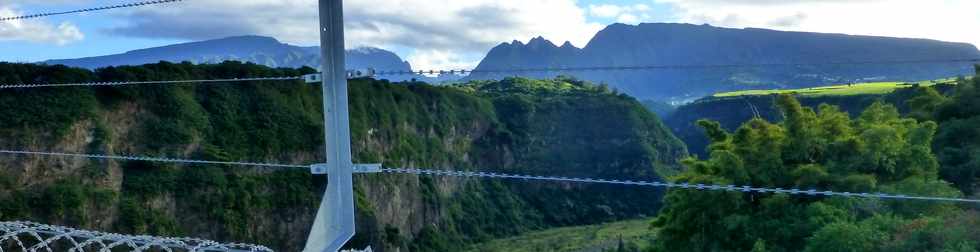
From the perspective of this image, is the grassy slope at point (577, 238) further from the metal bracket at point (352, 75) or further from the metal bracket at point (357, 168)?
the metal bracket at point (352, 75)

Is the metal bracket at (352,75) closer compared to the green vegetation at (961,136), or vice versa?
the metal bracket at (352,75)

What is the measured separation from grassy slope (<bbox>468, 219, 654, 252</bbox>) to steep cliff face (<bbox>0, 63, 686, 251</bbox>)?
1887 mm

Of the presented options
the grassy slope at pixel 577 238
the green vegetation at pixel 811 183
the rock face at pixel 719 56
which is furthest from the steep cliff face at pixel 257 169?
the green vegetation at pixel 811 183

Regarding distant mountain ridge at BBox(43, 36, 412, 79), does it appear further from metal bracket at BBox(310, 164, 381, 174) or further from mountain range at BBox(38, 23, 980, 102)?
metal bracket at BBox(310, 164, 381, 174)

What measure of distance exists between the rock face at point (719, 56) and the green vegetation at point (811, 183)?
42.6 m

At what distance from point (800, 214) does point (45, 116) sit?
21681 millimetres

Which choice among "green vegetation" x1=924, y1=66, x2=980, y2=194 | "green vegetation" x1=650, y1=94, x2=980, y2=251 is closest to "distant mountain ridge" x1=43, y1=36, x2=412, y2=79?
"green vegetation" x1=650, y1=94, x2=980, y2=251

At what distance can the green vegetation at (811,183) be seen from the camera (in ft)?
50.4

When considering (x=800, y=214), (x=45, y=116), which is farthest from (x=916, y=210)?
(x=45, y=116)

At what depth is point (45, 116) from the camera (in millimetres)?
25125

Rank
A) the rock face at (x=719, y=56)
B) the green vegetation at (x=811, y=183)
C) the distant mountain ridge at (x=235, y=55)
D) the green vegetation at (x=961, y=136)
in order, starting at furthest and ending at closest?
the rock face at (x=719, y=56) < the distant mountain ridge at (x=235, y=55) < the green vegetation at (x=961, y=136) < the green vegetation at (x=811, y=183)

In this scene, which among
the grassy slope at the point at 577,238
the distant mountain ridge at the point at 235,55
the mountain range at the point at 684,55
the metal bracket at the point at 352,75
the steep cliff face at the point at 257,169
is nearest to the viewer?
the metal bracket at the point at 352,75

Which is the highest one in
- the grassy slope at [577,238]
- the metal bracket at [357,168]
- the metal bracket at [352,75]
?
the metal bracket at [352,75]

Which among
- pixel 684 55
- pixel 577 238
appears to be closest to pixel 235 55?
pixel 577 238
